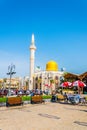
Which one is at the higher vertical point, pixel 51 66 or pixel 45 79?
pixel 51 66

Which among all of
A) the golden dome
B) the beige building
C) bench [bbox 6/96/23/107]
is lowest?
bench [bbox 6/96/23/107]

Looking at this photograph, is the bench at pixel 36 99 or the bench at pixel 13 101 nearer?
the bench at pixel 13 101

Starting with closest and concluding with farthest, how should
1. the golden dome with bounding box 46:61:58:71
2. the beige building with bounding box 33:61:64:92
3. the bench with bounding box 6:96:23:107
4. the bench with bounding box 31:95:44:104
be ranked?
the bench with bounding box 6:96:23:107, the bench with bounding box 31:95:44:104, the beige building with bounding box 33:61:64:92, the golden dome with bounding box 46:61:58:71

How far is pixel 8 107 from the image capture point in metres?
19.2

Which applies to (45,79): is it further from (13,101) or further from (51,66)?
(13,101)

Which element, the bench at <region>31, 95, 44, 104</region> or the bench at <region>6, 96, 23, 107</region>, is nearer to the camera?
the bench at <region>6, 96, 23, 107</region>

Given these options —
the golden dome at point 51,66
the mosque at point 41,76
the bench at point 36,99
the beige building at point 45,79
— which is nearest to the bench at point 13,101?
the bench at point 36,99

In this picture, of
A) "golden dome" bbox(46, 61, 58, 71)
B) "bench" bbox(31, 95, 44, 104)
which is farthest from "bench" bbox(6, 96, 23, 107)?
"golden dome" bbox(46, 61, 58, 71)

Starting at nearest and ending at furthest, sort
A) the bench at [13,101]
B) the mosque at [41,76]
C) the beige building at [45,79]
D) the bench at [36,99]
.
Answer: the bench at [13,101], the bench at [36,99], the beige building at [45,79], the mosque at [41,76]

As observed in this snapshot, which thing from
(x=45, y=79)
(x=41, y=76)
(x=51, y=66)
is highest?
(x=51, y=66)

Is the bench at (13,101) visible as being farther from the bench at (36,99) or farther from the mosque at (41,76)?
the mosque at (41,76)

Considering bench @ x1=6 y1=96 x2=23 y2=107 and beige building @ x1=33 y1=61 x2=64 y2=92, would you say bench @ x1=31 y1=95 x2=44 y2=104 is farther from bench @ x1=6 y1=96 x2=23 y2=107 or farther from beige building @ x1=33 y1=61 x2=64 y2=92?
beige building @ x1=33 y1=61 x2=64 y2=92

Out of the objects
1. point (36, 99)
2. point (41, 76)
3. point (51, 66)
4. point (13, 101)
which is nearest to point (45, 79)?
point (41, 76)

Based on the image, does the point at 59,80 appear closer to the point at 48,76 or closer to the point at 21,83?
the point at 48,76
